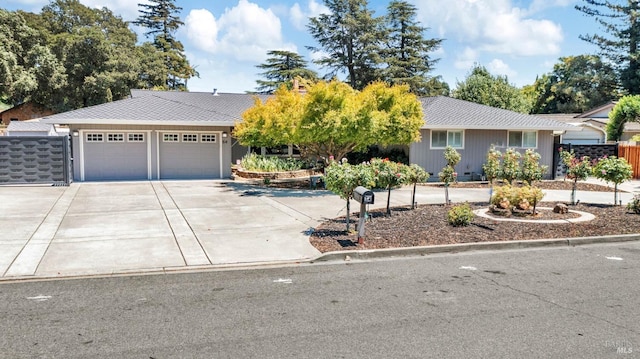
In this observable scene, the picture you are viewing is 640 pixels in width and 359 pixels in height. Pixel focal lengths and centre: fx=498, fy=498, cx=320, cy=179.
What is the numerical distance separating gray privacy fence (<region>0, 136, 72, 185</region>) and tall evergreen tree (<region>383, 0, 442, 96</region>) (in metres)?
32.1

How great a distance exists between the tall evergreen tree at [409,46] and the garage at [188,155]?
87.4ft

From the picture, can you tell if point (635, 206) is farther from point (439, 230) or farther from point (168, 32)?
point (168, 32)

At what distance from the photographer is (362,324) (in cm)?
538

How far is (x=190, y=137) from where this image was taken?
22.5 meters

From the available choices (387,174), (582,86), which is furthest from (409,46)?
(387,174)

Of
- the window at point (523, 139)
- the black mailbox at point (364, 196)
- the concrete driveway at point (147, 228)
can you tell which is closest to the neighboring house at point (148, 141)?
the concrete driveway at point (147, 228)

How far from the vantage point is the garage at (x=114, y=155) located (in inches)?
824

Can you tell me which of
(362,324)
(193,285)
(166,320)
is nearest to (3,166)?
(193,285)

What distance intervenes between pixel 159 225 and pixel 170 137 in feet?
38.8

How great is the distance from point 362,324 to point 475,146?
19729mm

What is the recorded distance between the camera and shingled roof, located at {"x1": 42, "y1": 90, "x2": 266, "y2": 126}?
2034 centimetres

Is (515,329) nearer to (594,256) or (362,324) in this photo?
(362,324)

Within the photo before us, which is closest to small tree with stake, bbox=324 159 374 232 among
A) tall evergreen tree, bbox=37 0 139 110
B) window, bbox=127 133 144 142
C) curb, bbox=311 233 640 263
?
curb, bbox=311 233 640 263

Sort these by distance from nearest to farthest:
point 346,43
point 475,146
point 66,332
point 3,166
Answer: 1. point 66,332
2. point 3,166
3. point 475,146
4. point 346,43
